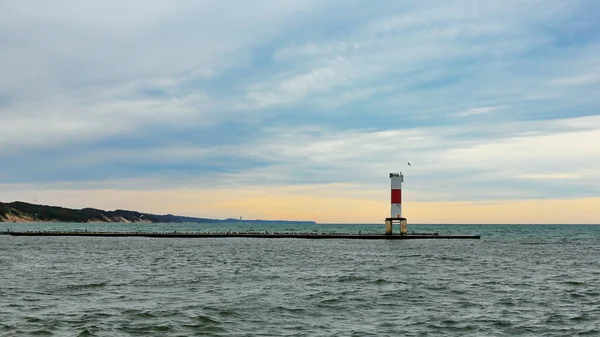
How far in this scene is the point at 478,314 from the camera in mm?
27094

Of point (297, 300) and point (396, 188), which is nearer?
point (297, 300)

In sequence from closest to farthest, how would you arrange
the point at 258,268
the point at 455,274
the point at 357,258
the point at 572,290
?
1. the point at 572,290
2. the point at 455,274
3. the point at 258,268
4. the point at 357,258

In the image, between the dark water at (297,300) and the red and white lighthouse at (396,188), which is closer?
the dark water at (297,300)

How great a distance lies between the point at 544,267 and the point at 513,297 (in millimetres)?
22882

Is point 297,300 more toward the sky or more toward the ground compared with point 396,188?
more toward the ground

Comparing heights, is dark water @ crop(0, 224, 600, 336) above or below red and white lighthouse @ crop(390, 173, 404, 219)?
below

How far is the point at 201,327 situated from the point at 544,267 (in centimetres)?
3817

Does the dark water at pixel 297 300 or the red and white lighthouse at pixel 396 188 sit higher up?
the red and white lighthouse at pixel 396 188

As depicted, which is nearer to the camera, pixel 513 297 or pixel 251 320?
pixel 251 320

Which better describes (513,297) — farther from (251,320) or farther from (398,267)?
(398,267)

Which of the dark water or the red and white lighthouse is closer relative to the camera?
the dark water

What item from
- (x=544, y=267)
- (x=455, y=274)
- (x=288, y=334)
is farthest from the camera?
(x=544, y=267)

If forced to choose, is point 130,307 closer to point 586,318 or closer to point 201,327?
point 201,327

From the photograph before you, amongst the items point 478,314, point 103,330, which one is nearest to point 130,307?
point 103,330
